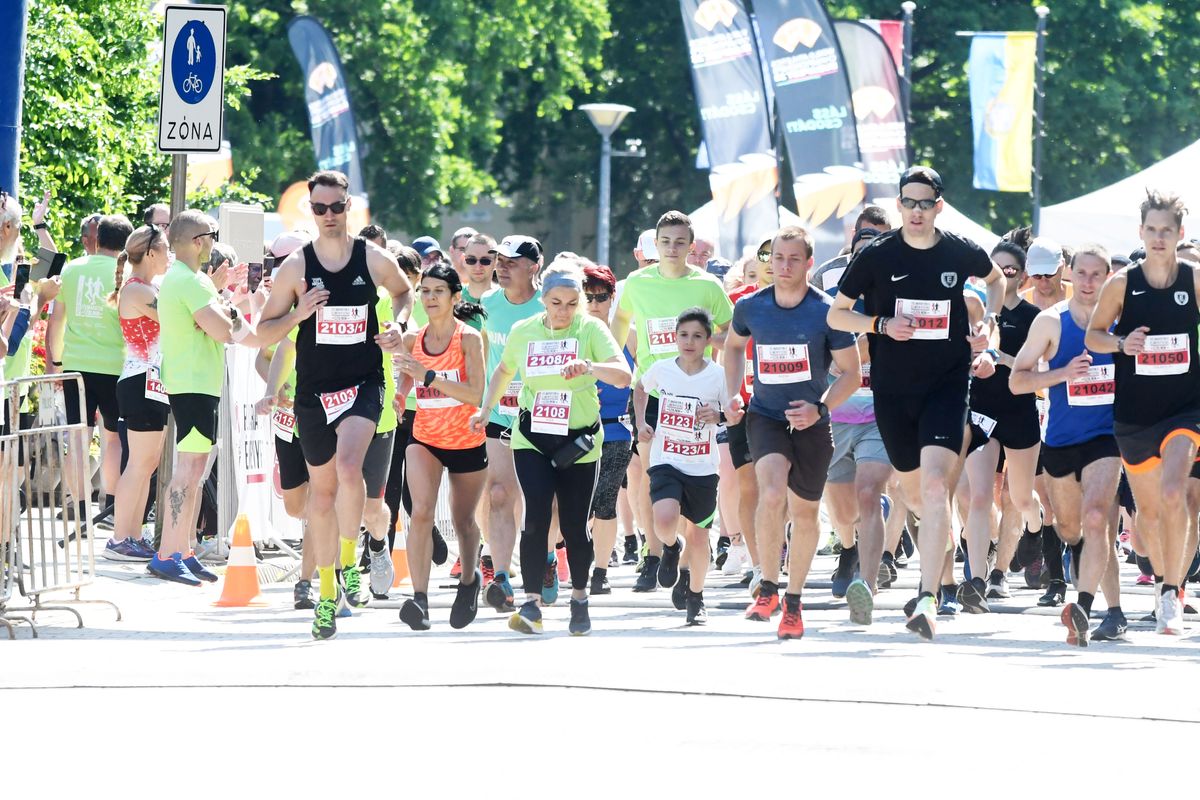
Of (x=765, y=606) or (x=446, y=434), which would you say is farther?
(x=765, y=606)

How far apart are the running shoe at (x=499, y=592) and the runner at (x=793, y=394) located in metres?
1.28

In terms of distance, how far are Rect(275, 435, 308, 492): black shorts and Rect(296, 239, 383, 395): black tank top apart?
1365 millimetres

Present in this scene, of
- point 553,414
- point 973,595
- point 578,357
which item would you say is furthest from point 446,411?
point 973,595

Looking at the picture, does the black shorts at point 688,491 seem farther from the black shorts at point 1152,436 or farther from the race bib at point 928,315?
the black shorts at point 1152,436

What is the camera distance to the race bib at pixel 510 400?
38.7 ft

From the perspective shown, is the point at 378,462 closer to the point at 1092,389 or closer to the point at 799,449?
the point at 799,449

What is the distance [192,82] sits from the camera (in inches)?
518

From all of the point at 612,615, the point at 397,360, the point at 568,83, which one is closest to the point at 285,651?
the point at 397,360

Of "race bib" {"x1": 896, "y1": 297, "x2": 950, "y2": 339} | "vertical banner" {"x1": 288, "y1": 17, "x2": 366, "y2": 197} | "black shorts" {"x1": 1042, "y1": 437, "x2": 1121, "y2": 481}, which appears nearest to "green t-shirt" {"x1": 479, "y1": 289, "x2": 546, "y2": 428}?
"race bib" {"x1": 896, "y1": 297, "x2": 950, "y2": 339}

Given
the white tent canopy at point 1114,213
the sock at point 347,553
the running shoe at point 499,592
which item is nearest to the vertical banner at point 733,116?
the white tent canopy at point 1114,213

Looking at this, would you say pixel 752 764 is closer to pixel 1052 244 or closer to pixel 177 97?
pixel 1052 244

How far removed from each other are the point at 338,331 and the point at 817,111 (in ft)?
57.7

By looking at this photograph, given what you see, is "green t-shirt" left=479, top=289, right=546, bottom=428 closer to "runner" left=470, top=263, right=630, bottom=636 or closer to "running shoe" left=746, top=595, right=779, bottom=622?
"runner" left=470, top=263, right=630, bottom=636

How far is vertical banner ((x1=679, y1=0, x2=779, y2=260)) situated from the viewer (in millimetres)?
26234
